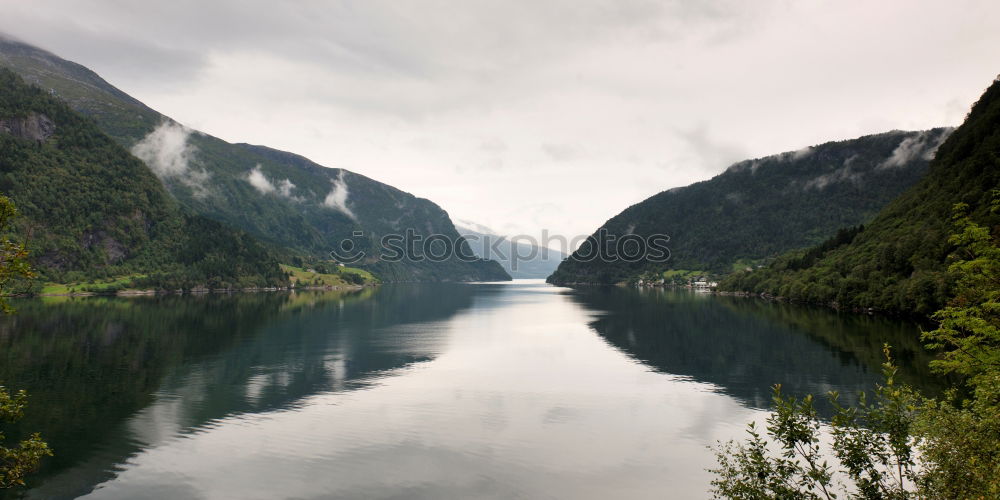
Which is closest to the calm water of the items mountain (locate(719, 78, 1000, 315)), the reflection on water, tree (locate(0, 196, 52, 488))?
the reflection on water

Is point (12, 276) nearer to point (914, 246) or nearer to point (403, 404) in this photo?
point (403, 404)

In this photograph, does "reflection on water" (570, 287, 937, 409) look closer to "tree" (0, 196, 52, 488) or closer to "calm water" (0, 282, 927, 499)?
"calm water" (0, 282, 927, 499)

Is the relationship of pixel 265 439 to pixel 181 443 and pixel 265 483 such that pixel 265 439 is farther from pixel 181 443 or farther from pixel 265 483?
pixel 265 483

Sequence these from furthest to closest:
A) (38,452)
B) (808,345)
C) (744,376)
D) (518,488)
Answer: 1. (808,345)
2. (744,376)
3. (518,488)
4. (38,452)

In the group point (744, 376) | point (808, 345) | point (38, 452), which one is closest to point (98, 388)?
point (38, 452)

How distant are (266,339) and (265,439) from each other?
56393mm

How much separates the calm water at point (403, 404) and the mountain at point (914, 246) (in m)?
15.9

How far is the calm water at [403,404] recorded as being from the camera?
28500 millimetres

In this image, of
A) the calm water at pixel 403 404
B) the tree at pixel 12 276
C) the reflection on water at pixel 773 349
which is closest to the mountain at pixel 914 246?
the reflection on water at pixel 773 349

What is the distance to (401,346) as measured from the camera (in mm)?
82312

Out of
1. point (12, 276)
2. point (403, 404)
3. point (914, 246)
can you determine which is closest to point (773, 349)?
point (403, 404)

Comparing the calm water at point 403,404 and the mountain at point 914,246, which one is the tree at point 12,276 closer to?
the calm water at point 403,404

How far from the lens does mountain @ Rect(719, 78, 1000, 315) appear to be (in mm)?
100931

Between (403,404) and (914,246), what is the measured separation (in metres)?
118
